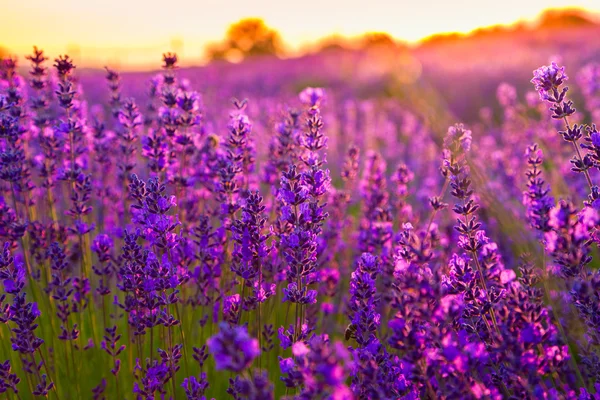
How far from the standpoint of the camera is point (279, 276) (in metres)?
2.83

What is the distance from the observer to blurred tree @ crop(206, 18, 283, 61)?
2048 inches

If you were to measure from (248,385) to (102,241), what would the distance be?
174cm

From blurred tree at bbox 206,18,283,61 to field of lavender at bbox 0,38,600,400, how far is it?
50.0m

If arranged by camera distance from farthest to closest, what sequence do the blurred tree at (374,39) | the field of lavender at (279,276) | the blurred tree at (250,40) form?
the blurred tree at (250,40) < the blurred tree at (374,39) < the field of lavender at (279,276)

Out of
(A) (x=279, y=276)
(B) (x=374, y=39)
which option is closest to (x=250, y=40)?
(B) (x=374, y=39)

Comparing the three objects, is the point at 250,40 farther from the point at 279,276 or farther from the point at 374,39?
the point at 279,276

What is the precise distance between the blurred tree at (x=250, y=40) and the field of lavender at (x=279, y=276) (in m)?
50.0

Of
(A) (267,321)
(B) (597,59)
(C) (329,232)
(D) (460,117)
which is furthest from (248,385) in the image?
(B) (597,59)

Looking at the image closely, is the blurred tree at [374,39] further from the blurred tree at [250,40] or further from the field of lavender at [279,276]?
the field of lavender at [279,276]

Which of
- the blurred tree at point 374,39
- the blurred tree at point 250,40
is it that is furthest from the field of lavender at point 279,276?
the blurred tree at point 250,40

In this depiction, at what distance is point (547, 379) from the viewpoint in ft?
9.11

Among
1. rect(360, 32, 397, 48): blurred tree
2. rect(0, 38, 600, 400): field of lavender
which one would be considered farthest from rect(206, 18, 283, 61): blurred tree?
rect(0, 38, 600, 400): field of lavender

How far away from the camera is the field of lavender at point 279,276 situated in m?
1.57

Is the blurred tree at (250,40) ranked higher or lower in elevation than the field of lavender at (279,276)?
higher
